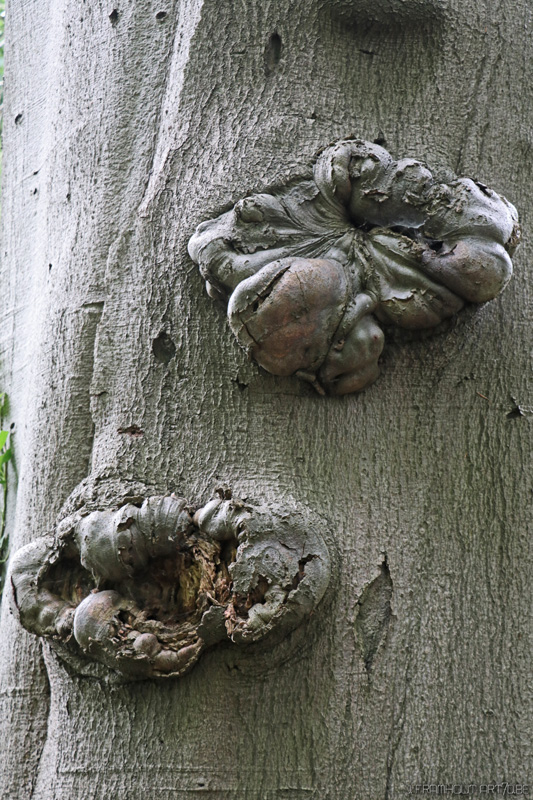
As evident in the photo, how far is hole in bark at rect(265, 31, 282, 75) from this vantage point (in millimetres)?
1202

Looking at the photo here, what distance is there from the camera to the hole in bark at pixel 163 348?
1124mm

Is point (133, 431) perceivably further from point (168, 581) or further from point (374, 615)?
point (374, 615)

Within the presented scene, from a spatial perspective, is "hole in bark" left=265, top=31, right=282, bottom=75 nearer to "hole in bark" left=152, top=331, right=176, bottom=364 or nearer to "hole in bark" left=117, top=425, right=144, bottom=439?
"hole in bark" left=152, top=331, right=176, bottom=364

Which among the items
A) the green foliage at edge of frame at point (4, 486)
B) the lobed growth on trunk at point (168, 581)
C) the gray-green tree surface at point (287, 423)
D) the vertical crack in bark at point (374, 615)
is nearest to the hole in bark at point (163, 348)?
the gray-green tree surface at point (287, 423)

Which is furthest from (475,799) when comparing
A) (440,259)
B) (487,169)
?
(487,169)

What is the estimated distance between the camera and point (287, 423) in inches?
41.6

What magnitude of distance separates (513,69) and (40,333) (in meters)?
0.84

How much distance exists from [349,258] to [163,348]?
0.92ft

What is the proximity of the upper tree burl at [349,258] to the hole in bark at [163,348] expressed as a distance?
10 centimetres

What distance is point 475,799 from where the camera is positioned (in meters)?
0.94

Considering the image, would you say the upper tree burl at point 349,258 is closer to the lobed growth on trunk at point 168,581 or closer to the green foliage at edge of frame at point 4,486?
the lobed growth on trunk at point 168,581

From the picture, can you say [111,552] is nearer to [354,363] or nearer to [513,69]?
[354,363]

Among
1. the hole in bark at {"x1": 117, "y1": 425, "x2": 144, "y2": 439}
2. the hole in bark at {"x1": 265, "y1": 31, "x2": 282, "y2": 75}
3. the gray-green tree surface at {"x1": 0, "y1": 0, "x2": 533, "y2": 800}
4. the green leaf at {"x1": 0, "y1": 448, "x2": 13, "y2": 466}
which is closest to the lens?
the gray-green tree surface at {"x1": 0, "y1": 0, "x2": 533, "y2": 800}

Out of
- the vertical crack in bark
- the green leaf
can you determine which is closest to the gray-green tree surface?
the vertical crack in bark
